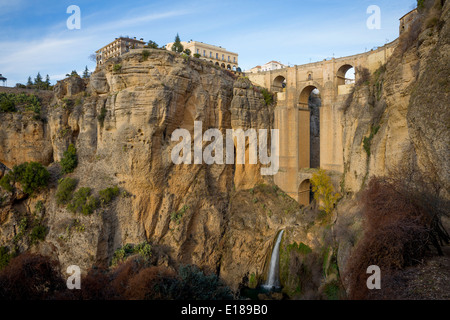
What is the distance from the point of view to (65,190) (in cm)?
1903

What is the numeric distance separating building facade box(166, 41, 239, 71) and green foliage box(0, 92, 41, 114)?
1633 centimetres

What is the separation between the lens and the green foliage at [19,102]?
22.4 m

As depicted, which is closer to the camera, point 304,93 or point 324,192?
point 324,192

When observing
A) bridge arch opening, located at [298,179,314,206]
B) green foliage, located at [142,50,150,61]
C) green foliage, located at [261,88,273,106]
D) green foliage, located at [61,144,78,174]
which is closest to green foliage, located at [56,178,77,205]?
green foliage, located at [61,144,78,174]

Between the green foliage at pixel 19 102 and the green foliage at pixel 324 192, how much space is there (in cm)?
1918

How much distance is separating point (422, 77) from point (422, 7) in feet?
18.0

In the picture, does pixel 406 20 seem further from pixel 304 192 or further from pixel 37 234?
pixel 37 234

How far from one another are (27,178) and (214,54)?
76.3 ft

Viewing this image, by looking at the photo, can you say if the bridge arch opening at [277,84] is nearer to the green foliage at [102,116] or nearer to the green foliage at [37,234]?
the green foliage at [102,116]

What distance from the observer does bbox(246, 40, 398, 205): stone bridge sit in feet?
70.4

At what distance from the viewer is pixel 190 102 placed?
20.9 m

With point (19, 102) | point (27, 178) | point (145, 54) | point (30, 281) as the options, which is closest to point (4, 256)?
point (27, 178)

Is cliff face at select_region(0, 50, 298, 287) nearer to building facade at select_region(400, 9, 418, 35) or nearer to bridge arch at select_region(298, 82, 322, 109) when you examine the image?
bridge arch at select_region(298, 82, 322, 109)

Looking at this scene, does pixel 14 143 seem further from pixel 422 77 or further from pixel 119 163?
pixel 422 77
